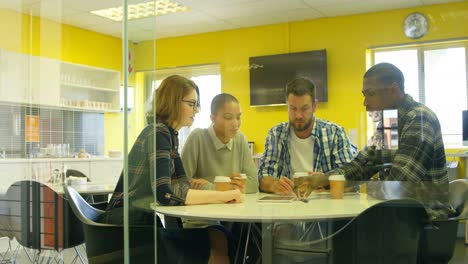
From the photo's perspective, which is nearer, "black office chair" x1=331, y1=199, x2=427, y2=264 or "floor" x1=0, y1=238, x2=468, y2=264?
"black office chair" x1=331, y1=199, x2=427, y2=264

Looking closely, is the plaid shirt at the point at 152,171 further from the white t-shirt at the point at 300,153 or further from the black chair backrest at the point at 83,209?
the white t-shirt at the point at 300,153

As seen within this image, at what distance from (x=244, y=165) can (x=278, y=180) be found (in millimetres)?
155

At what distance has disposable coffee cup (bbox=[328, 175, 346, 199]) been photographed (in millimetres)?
1738

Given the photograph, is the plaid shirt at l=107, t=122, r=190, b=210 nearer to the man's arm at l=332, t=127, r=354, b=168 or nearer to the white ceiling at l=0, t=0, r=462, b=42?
the white ceiling at l=0, t=0, r=462, b=42

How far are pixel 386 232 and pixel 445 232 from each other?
23 centimetres

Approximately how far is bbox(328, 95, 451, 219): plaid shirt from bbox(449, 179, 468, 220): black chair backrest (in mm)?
24

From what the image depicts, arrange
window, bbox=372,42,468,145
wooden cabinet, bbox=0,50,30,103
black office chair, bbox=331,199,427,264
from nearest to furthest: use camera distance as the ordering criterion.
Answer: black office chair, bbox=331,199,427,264 < window, bbox=372,42,468,145 < wooden cabinet, bbox=0,50,30,103

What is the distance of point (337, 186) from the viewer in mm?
1751

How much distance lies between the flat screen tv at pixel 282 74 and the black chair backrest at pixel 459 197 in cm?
58

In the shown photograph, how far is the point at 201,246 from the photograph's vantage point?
1876 millimetres

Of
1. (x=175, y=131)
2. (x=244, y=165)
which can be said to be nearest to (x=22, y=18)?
(x=175, y=131)

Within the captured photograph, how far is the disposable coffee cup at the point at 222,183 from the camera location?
185 cm

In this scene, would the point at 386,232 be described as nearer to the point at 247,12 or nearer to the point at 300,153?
the point at 300,153

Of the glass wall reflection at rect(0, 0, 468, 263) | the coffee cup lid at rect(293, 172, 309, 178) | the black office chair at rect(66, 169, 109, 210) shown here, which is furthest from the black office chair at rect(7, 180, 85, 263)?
the coffee cup lid at rect(293, 172, 309, 178)
